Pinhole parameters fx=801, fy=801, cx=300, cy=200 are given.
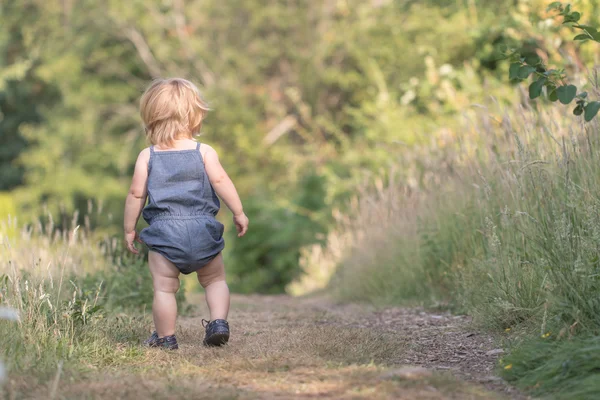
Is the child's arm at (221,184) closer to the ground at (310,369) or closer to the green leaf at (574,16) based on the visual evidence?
the ground at (310,369)

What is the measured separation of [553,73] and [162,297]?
97.2 inches

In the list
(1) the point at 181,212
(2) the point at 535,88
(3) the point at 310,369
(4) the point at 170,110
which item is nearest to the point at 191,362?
(3) the point at 310,369

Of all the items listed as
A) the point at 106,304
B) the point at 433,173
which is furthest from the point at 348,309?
the point at 106,304

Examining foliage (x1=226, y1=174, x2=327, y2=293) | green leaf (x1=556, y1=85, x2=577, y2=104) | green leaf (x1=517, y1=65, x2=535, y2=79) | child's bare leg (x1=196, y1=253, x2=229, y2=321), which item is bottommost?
foliage (x1=226, y1=174, x2=327, y2=293)

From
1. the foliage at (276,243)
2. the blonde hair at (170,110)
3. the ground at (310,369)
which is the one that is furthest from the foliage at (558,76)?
the foliage at (276,243)

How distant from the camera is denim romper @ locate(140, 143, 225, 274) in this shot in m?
4.52

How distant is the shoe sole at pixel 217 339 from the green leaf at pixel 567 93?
2192 millimetres

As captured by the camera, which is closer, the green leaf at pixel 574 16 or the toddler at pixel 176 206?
the green leaf at pixel 574 16

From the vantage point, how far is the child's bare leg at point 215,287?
4.64 meters

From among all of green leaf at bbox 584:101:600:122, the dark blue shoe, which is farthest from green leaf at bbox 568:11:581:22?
the dark blue shoe

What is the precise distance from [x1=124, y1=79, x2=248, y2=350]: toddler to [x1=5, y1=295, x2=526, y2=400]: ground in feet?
0.85

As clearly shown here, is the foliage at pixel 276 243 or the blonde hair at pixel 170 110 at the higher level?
the blonde hair at pixel 170 110

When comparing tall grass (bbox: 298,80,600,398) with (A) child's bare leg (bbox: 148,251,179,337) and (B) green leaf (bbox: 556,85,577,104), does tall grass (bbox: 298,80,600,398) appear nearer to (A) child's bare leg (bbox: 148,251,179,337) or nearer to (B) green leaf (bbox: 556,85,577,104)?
(B) green leaf (bbox: 556,85,577,104)

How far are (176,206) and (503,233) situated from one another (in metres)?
2.36
